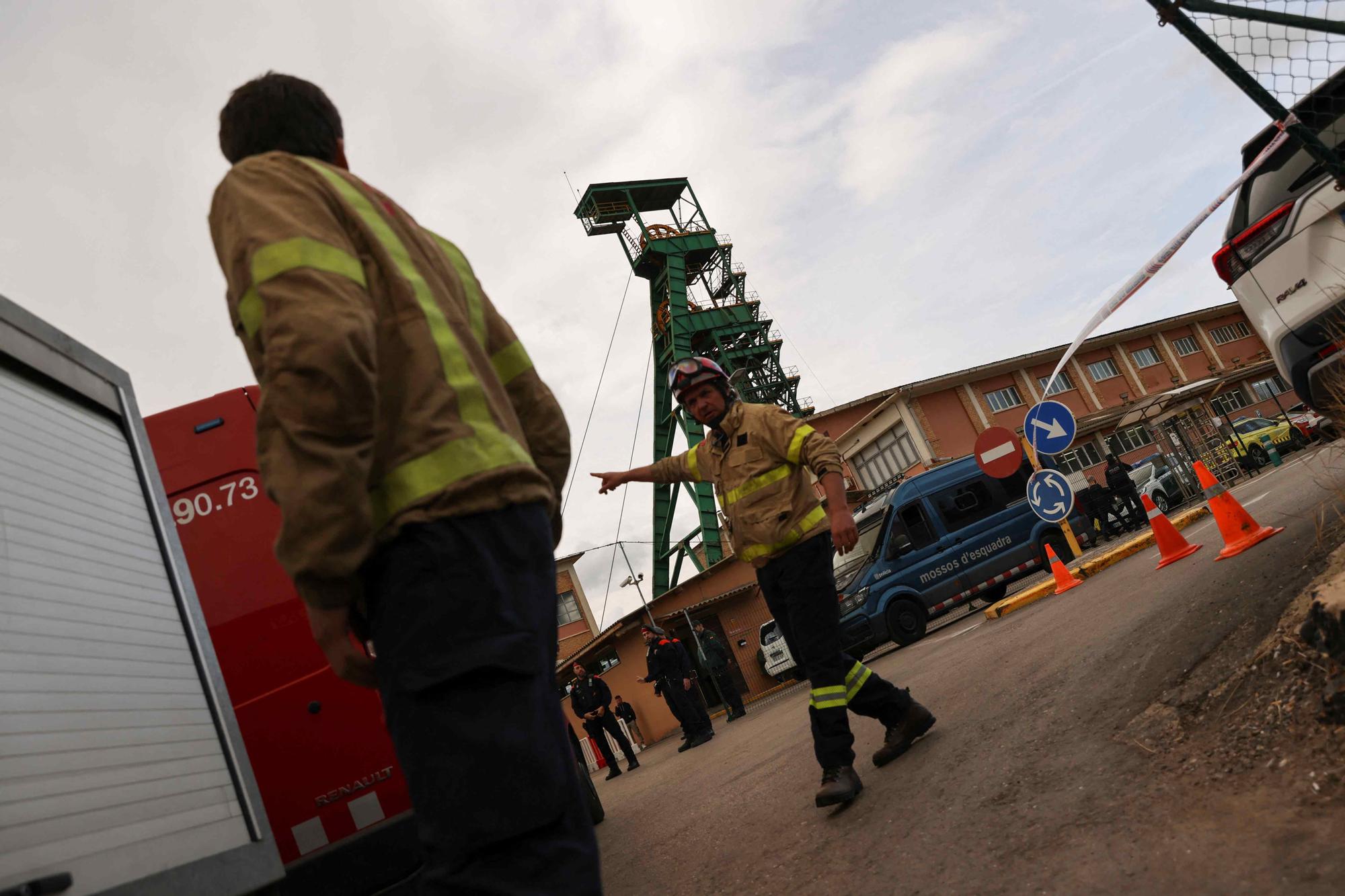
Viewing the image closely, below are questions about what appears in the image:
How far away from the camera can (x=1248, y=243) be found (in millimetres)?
4629

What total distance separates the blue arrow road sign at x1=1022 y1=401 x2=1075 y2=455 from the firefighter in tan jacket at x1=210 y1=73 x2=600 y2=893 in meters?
8.02

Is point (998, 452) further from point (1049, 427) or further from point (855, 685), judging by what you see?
point (855, 685)

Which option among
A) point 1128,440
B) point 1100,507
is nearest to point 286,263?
point 1100,507

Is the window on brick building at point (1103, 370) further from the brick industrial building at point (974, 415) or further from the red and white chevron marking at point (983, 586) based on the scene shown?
the red and white chevron marking at point (983, 586)

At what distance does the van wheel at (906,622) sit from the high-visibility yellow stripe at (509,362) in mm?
12576

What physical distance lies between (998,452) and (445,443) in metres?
9.25

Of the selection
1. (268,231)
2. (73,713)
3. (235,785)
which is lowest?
(235,785)

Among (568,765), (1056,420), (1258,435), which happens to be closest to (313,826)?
(568,765)

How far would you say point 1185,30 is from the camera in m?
3.83

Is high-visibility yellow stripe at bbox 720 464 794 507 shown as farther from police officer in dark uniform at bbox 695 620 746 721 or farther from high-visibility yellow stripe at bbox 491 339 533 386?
police officer in dark uniform at bbox 695 620 746 721

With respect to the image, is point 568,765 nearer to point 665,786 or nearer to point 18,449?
point 18,449

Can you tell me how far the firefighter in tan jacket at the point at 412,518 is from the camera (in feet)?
4.96

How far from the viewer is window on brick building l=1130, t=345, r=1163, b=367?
43.8m

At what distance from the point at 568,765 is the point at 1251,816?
159 cm
